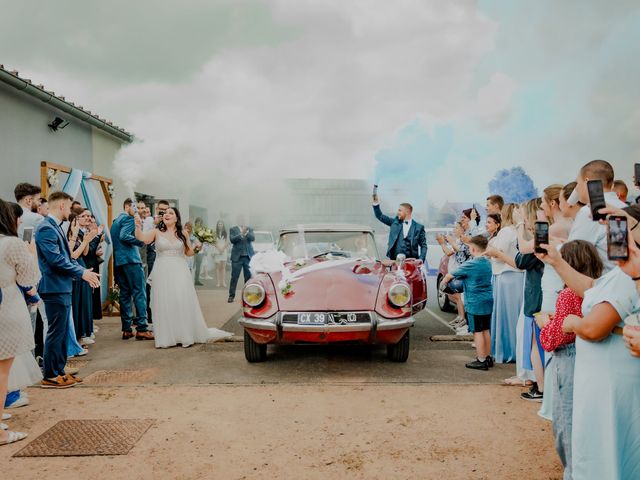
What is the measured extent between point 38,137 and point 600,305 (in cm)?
949

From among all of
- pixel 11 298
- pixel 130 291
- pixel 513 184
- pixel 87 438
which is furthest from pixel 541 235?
pixel 513 184

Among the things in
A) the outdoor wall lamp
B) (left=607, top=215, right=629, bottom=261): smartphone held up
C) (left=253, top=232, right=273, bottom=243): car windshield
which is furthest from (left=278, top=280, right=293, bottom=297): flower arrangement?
(left=253, top=232, right=273, bottom=243): car windshield

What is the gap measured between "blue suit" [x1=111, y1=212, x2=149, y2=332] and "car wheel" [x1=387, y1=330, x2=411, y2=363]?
12.6 ft

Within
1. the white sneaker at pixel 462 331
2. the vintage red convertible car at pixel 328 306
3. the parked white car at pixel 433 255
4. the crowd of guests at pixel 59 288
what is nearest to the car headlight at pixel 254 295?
the vintage red convertible car at pixel 328 306

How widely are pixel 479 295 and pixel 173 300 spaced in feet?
13.4

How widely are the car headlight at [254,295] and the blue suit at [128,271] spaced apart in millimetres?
2486

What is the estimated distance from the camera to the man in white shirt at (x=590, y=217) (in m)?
3.43

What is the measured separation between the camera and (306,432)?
13.4 feet

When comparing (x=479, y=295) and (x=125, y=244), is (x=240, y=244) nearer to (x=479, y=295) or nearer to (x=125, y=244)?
(x=125, y=244)

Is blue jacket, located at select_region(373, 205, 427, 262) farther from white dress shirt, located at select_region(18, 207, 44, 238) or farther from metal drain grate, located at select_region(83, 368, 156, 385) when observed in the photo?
white dress shirt, located at select_region(18, 207, 44, 238)

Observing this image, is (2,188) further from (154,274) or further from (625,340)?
(625,340)

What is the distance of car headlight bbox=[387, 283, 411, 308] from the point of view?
5.84 meters

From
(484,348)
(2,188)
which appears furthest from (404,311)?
(2,188)

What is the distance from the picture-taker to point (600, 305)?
91.7 inches
